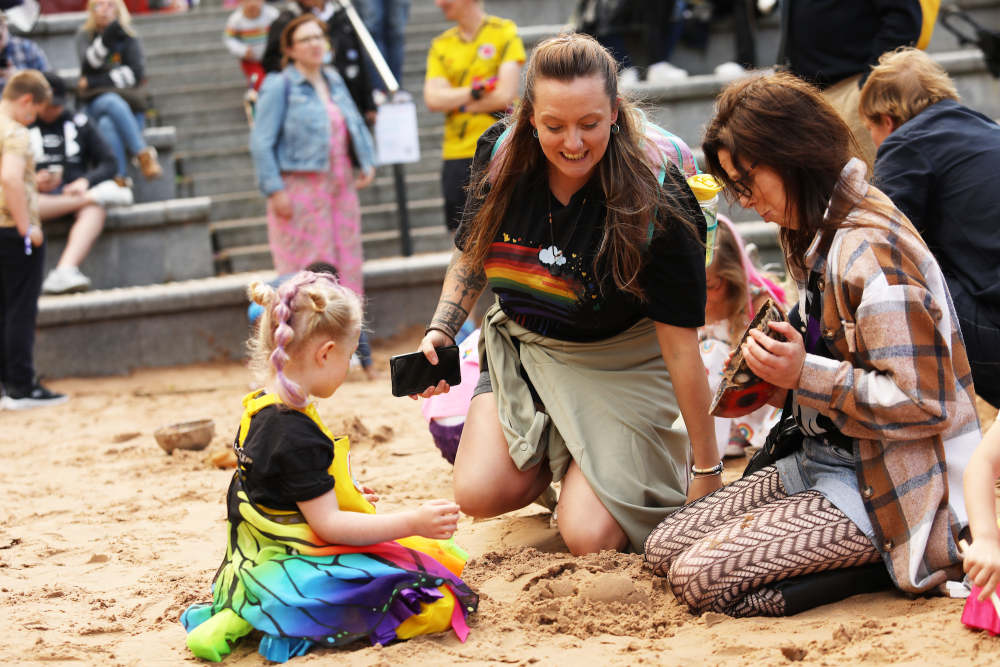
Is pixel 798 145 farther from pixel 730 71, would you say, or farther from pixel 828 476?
pixel 730 71

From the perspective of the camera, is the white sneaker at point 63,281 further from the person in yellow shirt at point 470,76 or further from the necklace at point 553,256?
the necklace at point 553,256

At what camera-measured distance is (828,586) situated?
2.22m

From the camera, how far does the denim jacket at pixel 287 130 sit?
5.43m

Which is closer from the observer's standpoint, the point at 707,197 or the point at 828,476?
the point at 828,476

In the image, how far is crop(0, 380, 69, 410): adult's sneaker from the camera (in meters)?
5.37

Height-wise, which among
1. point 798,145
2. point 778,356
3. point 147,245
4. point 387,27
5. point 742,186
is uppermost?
point 387,27

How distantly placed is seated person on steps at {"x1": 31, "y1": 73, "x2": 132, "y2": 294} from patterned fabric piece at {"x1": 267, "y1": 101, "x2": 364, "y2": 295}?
164cm

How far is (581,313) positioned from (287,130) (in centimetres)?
333

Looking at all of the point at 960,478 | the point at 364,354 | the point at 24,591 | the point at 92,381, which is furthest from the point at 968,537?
the point at 92,381

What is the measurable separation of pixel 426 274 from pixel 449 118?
1.27 meters

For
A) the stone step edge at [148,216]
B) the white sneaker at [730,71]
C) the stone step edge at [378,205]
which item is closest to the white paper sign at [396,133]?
the stone step edge at [378,205]

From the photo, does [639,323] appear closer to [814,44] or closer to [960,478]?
[960,478]

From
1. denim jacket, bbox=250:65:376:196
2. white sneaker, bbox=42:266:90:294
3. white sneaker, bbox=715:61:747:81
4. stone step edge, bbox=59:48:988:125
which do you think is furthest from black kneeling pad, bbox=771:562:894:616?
white sneaker, bbox=42:266:90:294

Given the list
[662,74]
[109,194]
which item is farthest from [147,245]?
[662,74]
